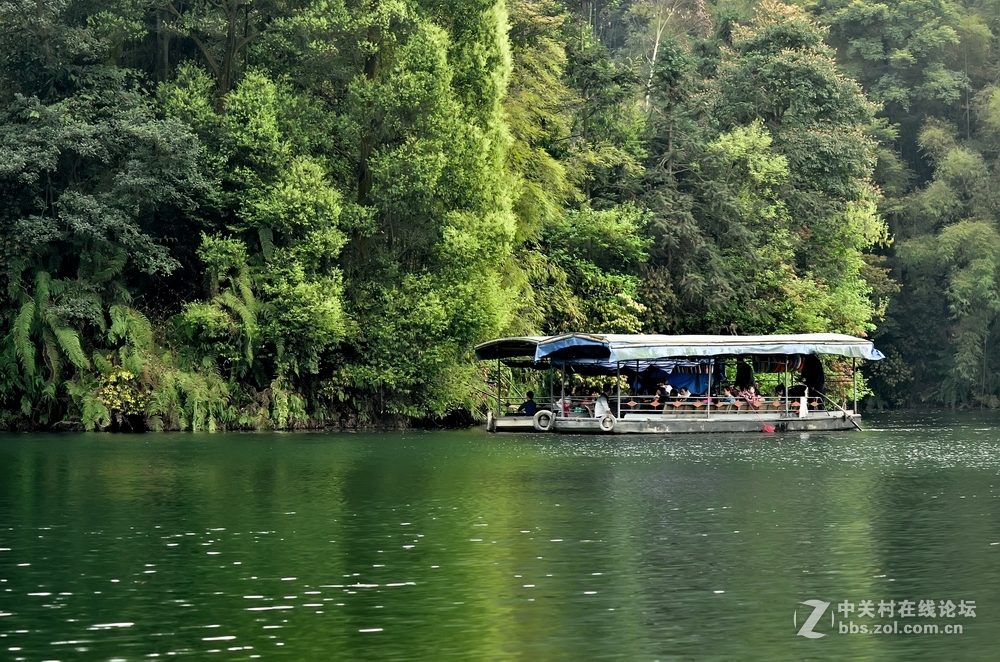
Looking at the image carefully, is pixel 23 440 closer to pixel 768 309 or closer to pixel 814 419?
pixel 814 419

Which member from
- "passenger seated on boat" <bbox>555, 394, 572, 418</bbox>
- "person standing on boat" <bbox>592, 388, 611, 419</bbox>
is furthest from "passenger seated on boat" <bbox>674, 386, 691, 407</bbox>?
"passenger seated on boat" <bbox>555, 394, 572, 418</bbox>

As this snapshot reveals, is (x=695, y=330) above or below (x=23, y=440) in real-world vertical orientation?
above

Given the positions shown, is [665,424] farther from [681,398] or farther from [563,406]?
[563,406]

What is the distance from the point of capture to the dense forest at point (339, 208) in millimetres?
47062

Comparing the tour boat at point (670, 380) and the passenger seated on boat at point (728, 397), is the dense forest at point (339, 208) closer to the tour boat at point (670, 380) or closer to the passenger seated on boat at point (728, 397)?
the tour boat at point (670, 380)

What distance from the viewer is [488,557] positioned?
1942 cm

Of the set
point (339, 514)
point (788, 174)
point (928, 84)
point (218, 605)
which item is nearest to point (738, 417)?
point (788, 174)

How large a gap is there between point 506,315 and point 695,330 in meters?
12.5

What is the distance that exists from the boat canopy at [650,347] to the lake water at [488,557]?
34.6ft

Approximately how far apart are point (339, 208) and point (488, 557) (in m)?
30.2

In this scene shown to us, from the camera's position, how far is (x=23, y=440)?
42125 mm

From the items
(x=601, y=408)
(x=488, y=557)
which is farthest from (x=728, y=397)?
(x=488, y=557)

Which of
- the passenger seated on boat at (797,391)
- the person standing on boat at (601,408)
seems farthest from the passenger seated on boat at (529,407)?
the passenger seated on boat at (797,391)

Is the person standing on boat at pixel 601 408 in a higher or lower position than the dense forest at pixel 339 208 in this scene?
lower
